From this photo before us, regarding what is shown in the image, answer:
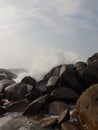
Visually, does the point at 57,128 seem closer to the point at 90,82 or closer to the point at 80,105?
the point at 80,105

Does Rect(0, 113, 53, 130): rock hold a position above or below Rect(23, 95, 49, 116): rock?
below

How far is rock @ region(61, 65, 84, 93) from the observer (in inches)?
634

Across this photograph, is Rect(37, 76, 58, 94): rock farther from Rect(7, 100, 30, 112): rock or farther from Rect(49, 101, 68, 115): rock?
Rect(49, 101, 68, 115): rock

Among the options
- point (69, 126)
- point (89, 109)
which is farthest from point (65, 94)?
point (89, 109)

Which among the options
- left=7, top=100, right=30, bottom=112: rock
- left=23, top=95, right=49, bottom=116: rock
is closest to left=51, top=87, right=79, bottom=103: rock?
left=23, top=95, right=49, bottom=116: rock

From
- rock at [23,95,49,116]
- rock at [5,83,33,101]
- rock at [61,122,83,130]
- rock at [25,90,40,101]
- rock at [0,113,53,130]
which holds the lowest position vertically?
rock at [61,122,83,130]

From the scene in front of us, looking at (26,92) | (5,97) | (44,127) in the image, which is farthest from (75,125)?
(5,97)

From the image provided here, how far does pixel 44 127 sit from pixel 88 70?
592 cm

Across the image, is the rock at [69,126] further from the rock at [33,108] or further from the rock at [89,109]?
the rock at [33,108]

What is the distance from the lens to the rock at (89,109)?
9995 mm

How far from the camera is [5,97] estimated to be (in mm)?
18125

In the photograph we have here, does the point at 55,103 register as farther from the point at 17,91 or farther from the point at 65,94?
the point at 17,91

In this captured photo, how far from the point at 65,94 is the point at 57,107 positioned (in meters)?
1.38

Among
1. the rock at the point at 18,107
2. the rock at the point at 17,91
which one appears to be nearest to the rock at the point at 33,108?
the rock at the point at 18,107
